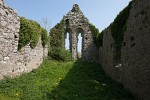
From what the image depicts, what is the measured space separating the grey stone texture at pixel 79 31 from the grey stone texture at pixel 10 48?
12102 millimetres

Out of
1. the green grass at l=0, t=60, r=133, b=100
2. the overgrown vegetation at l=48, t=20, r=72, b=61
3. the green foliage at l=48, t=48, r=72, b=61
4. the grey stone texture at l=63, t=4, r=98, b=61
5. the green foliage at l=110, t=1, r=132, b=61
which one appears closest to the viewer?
the green grass at l=0, t=60, r=133, b=100

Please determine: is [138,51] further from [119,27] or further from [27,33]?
[27,33]

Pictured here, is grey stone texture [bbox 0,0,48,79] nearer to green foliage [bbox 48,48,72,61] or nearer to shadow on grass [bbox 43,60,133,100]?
shadow on grass [bbox 43,60,133,100]

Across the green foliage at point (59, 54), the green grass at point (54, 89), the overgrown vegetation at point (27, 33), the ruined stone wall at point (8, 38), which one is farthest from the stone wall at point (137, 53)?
the green foliage at point (59, 54)

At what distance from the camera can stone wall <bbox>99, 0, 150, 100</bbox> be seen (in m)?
11.5

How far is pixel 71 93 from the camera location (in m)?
12.9

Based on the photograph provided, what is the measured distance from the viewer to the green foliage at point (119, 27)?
15.4 m

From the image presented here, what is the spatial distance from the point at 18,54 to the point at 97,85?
173 inches

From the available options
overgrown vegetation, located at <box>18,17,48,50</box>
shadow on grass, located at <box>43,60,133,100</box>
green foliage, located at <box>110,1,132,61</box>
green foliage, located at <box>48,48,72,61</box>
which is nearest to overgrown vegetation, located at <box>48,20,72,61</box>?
green foliage, located at <box>48,48,72,61</box>

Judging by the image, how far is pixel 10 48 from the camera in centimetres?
1414

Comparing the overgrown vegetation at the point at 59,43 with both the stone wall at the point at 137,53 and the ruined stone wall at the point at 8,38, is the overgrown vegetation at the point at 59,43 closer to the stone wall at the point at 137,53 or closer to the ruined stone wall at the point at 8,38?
the stone wall at the point at 137,53

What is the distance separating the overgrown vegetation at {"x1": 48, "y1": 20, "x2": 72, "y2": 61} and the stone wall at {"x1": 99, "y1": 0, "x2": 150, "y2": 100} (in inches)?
373

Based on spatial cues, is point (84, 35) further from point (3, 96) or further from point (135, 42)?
point (3, 96)

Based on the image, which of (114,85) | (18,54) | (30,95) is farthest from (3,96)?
(114,85)
